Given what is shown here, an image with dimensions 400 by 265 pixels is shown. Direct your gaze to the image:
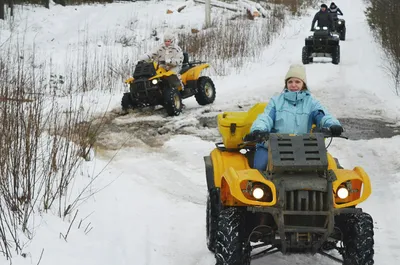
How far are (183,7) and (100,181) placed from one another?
20.1m

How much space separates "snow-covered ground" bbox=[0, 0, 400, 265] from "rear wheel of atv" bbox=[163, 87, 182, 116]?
6.0 inches

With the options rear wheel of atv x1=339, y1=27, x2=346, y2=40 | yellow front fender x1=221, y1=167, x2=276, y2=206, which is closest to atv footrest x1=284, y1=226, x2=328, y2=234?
yellow front fender x1=221, y1=167, x2=276, y2=206

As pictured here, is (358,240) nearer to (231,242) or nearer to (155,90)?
(231,242)

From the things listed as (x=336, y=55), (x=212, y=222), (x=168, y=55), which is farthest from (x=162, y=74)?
(x=336, y=55)

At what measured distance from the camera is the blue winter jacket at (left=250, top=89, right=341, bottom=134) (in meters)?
4.49

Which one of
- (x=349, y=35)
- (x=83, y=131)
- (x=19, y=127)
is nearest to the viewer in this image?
(x=19, y=127)

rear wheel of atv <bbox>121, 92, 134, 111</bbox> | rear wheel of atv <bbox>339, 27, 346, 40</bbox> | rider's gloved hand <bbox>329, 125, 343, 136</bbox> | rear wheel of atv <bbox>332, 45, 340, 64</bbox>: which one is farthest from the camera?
rear wheel of atv <bbox>339, 27, 346, 40</bbox>

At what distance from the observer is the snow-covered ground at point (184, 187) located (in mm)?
4363

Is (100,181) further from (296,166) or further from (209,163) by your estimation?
(296,166)

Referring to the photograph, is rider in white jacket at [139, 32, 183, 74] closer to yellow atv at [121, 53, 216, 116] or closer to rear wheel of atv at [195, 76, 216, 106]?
yellow atv at [121, 53, 216, 116]

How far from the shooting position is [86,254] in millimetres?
4098

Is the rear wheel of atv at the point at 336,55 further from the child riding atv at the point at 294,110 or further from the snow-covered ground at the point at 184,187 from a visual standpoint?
the child riding atv at the point at 294,110

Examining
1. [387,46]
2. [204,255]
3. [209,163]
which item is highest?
[387,46]

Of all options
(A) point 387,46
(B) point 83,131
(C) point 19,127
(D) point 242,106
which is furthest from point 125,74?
(C) point 19,127
